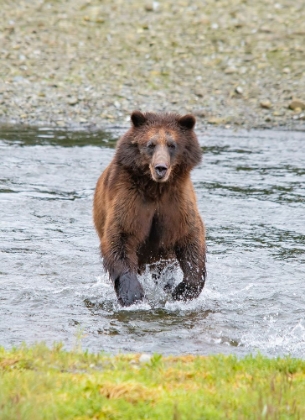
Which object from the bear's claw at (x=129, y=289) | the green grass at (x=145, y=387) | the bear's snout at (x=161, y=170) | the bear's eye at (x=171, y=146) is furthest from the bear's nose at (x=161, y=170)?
the green grass at (x=145, y=387)

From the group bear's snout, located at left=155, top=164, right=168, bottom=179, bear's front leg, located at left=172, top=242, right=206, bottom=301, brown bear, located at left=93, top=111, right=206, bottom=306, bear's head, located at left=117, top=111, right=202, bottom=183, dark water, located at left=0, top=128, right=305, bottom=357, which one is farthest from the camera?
bear's front leg, located at left=172, top=242, right=206, bottom=301

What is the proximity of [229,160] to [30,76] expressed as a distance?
251 inches

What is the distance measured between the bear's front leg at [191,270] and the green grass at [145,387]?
207 centimetres

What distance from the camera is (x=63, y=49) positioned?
2105 centimetres

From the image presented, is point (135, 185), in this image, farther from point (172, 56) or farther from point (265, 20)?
point (265, 20)

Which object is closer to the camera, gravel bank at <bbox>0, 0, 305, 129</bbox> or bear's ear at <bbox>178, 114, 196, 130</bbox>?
bear's ear at <bbox>178, 114, 196, 130</bbox>

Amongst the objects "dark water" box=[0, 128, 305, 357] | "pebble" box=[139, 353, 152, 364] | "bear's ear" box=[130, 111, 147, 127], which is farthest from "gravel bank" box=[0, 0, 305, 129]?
"pebble" box=[139, 353, 152, 364]

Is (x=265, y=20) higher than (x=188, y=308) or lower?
higher

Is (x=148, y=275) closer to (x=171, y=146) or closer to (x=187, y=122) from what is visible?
(x=171, y=146)

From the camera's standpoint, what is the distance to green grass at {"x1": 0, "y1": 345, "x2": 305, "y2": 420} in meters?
4.70

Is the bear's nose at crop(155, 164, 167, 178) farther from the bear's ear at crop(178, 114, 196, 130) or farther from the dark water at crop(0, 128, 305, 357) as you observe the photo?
the dark water at crop(0, 128, 305, 357)

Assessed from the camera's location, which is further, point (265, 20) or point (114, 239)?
point (265, 20)

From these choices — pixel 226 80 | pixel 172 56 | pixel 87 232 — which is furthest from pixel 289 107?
pixel 87 232

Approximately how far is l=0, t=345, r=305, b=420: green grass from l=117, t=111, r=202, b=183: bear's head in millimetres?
2223
